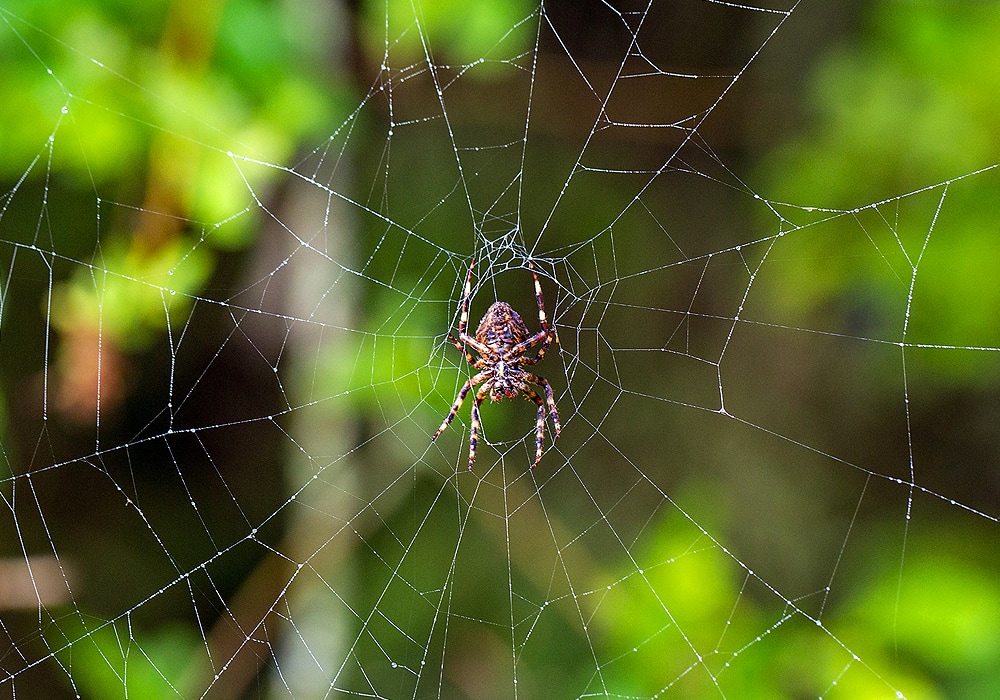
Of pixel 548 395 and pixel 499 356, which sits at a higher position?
pixel 499 356

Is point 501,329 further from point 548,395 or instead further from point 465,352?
point 548,395

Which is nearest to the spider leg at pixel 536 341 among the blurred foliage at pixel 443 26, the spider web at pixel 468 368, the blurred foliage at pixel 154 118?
the spider web at pixel 468 368

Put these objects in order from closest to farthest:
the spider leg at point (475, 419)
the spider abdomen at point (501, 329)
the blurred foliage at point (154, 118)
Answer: the blurred foliage at point (154, 118) → the spider abdomen at point (501, 329) → the spider leg at point (475, 419)

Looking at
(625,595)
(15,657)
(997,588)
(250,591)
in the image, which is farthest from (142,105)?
(997,588)

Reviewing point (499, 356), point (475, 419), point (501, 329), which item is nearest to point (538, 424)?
point (475, 419)

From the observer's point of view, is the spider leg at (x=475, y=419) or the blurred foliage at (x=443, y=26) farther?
the spider leg at (x=475, y=419)

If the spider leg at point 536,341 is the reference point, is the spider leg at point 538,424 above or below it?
below

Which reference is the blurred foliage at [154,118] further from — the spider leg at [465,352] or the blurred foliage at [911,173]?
the blurred foliage at [911,173]

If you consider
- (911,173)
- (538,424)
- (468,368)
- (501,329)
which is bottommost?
(538,424)

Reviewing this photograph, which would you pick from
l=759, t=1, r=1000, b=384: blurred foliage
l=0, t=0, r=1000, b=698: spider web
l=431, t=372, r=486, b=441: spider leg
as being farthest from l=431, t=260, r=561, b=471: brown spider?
l=759, t=1, r=1000, b=384: blurred foliage
